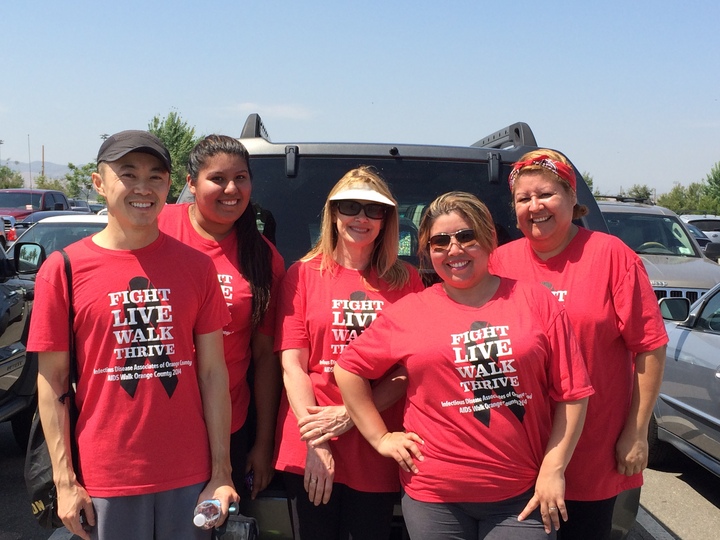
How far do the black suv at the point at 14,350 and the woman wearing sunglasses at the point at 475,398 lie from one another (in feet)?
10.7

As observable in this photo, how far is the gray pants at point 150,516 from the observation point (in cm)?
226

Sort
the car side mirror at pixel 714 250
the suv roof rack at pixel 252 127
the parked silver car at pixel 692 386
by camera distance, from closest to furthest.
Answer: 1. the suv roof rack at pixel 252 127
2. the parked silver car at pixel 692 386
3. the car side mirror at pixel 714 250

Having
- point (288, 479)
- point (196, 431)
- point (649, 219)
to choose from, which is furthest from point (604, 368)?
point (649, 219)

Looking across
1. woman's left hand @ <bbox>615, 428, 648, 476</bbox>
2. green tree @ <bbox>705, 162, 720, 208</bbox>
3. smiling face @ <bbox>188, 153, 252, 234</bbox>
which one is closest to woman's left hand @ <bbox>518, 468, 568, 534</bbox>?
woman's left hand @ <bbox>615, 428, 648, 476</bbox>

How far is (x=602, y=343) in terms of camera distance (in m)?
2.54

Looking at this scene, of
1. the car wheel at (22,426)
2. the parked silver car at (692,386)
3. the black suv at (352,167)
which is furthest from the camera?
the car wheel at (22,426)

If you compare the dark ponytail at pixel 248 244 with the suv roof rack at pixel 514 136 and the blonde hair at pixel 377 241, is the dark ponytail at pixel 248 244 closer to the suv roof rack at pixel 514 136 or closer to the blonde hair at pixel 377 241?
the blonde hair at pixel 377 241

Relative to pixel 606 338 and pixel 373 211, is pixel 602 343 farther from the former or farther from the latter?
pixel 373 211

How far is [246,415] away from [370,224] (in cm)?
90

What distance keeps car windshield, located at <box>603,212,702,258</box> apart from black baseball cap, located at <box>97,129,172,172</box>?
27.6ft

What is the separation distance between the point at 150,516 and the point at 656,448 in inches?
173

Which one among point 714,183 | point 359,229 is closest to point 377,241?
point 359,229

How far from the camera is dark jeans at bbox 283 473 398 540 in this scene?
2.60 m

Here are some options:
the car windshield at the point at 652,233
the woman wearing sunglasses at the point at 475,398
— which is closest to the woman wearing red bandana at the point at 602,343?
the woman wearing sunglasses at the point at 475,398
